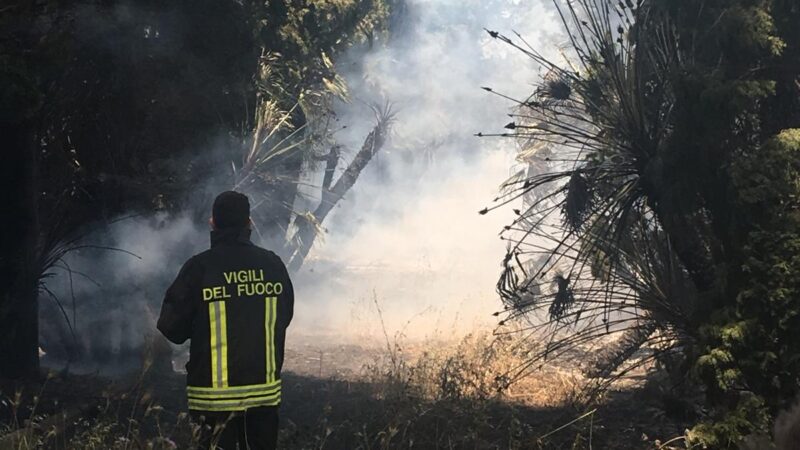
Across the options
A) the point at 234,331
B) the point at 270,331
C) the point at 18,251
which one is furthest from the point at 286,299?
the point at 18,251

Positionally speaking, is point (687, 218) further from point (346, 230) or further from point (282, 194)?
point (346, 230)

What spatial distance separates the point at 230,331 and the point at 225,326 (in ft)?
0.11

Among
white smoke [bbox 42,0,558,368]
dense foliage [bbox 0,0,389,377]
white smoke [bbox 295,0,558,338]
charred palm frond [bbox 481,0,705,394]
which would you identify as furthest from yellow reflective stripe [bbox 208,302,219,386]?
white smoke [bbox 295,0,558,338]

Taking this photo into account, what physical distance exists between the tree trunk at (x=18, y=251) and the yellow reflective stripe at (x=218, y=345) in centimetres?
404

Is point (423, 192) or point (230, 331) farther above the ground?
point (423, 192)

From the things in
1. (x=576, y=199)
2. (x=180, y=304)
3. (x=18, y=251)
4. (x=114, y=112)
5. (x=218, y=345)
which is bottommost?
(x=218, y=345)

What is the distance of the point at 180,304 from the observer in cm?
377

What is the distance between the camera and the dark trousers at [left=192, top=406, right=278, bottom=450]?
3.77 m

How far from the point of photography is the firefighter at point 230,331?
3758mm

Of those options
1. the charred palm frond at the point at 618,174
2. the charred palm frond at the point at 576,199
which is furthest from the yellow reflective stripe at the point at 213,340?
the charred palm frond at the point at 576,199

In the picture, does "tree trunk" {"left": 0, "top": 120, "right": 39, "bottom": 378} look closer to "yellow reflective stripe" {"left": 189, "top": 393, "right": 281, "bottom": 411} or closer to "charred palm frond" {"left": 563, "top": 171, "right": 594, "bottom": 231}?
"yellow reflective stripe" {"left": 189, "top": 393, "right": 281, "bottom": 411}

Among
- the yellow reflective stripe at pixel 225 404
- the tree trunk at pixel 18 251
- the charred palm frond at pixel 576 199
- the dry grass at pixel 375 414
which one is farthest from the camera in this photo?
the tree trunk at pixel 18 251

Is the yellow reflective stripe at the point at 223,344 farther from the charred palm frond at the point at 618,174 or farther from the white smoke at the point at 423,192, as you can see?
the white smoke at the point at 423,192

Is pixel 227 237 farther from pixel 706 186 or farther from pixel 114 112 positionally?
pixel 114 112
